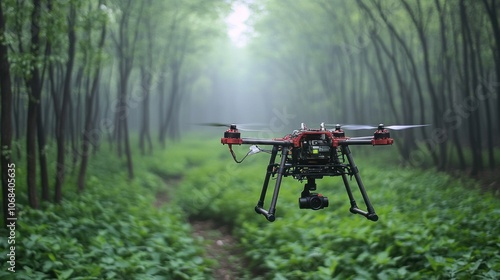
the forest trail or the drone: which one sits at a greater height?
the drone

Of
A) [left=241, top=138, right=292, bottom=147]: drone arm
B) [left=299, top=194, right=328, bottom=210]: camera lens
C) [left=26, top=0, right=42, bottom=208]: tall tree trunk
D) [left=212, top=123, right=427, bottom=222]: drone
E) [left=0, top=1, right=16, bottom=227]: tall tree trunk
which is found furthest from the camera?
[left=26, top=0, right=42, bottom=208]: tall tree trunk

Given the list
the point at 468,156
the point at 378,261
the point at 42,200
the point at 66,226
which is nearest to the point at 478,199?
the point at 378,261

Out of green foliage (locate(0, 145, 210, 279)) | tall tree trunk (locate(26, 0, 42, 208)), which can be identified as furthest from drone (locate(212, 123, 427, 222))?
tall tree trunk (locate(26, 0, 42, 208))

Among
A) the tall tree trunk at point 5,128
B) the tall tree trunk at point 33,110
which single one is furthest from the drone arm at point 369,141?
the tall tree trunk at point 33,110

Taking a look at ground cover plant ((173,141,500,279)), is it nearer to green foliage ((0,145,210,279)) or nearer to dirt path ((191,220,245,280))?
dirt path ((191,220,245,280))

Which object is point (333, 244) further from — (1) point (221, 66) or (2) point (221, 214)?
(1) point (221, 66)

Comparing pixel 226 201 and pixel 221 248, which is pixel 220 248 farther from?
pixel 226 201

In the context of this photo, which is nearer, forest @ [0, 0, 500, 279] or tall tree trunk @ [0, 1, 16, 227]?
forest @ [0, 0, 500, 279]
